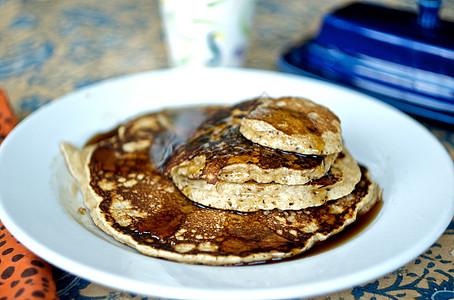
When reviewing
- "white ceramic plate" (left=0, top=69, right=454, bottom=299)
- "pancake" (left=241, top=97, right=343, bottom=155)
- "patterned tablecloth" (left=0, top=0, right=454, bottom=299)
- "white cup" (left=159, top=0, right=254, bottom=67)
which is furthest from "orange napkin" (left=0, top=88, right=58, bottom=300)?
"white cup" (left=159, top=0, right=254, bottom=67)

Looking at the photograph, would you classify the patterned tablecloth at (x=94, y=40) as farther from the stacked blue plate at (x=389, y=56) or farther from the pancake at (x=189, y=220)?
the pancake at (x=189, y=220)

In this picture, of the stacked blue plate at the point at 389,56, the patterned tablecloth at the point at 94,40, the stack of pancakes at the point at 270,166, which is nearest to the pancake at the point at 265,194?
the stack of pancakes at the point at 270,166

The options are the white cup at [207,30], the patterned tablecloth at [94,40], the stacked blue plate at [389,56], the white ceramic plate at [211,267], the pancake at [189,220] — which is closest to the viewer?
the white ceramic plate at [211,267]

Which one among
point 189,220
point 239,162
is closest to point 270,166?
point 239,162

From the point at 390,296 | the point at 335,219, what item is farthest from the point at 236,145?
the point at 390,296

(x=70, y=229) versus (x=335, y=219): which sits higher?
(x=70, y=229)

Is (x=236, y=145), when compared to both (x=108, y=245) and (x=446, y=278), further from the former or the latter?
(x=446, y=278)
